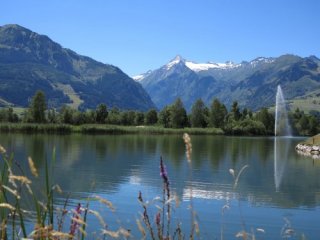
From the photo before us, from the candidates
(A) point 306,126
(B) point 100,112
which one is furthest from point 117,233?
(A) point 306,126

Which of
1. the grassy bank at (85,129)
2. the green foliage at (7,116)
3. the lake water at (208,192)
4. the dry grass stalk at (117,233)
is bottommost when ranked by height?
the lake water at (208,192)

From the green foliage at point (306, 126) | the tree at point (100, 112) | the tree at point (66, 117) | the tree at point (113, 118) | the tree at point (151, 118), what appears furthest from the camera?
the green foliage at point (306, 126)

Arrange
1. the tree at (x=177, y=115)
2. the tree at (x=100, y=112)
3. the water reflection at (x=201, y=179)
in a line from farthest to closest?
the tree at (x=177, y=115)
the tree at (x=100, y=112)
the water reflection at (x=201, y=179)

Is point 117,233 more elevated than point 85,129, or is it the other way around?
point 117,233

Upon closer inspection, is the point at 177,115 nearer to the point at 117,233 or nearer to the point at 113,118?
the point at 113,118

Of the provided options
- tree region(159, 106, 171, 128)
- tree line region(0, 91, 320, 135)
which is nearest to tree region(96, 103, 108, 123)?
tree line region(0, 91, 320, 135)

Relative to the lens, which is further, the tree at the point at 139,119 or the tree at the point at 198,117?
the tree at the point at 139,119

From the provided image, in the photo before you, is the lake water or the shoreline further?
the shoreline

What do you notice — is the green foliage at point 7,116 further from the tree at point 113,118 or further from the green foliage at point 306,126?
the green foliage at point 306,126

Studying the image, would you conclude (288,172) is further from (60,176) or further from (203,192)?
(60,176)

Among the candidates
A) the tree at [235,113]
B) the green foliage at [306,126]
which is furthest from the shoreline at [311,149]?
the green foliage at [306,126]

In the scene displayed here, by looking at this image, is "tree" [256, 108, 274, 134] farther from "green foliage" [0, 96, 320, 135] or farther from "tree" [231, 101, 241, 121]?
"tree" [231, 101, 241, 121]

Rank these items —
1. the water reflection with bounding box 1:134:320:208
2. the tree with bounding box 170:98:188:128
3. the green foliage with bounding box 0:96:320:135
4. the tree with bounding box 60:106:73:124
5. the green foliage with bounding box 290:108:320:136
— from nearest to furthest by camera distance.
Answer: the water reflection with bounding box 1:134:320:208 → the tree with bounding box 60:106:73:124 → the green foliage with bounding box 0:96:320:135 → the tree with bounding box 170:98:188:128 → the green foliage with bounding box 290:108:320:136

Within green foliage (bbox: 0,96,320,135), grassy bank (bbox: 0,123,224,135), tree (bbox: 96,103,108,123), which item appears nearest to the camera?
grassy bank (bbox: 0,123,224,135)
